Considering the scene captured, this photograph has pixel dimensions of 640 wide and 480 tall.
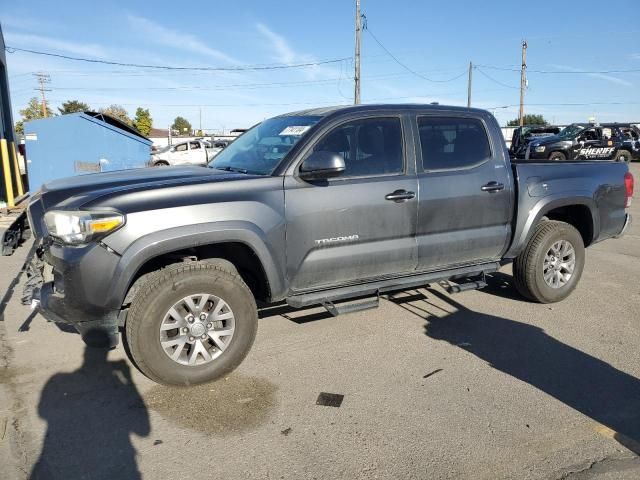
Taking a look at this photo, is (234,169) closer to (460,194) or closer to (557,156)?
(460,194)

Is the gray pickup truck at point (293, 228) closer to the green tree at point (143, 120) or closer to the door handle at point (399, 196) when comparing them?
the door handle at point (399, 196)

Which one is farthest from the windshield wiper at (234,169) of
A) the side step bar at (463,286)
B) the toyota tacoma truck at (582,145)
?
the toyota tacoma truck at (582,145)

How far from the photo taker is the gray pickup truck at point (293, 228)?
10.4 ft

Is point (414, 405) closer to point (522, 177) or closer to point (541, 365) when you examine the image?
point (541, 365)

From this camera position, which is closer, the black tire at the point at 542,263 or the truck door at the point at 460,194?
the truck door at the point at 460,194

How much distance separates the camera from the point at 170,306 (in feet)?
10.9

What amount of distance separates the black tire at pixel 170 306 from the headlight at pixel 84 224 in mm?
458

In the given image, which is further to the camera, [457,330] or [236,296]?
[457,330]

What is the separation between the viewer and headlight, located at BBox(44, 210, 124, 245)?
3064mm

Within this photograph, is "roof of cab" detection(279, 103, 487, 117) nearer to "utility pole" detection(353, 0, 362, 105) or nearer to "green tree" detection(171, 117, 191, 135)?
"utility pole" detection(353, 0, 362, 105)

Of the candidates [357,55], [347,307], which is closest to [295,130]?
[347,307]

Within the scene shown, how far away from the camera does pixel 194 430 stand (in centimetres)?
297

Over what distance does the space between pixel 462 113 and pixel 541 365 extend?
2.29 meters

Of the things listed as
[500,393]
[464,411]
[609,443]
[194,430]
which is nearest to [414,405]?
[464,411]
